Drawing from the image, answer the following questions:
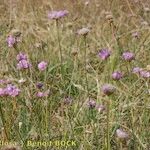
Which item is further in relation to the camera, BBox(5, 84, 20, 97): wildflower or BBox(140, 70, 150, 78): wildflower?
BBox(140, 70, 150, 78): wildflower

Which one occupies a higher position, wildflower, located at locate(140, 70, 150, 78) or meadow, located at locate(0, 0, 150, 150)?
wildflower, located at locate(140, 70, 150, 78)

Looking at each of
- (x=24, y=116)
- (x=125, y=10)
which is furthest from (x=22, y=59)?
(x=125, y=10)

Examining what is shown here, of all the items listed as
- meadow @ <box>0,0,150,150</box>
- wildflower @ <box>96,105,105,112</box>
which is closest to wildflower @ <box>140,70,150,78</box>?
Answer: meadow @ <box>0,0,150,150</box>

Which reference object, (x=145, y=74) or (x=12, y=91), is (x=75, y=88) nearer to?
(x=145, y=74)

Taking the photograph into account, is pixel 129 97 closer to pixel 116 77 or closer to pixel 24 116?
pixel 116 77

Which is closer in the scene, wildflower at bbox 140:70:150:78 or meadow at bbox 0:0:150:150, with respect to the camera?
meadow at bbox 0:0:150:150

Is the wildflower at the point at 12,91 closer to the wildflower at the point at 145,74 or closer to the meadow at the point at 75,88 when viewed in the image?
the meadow at the point at 75,88

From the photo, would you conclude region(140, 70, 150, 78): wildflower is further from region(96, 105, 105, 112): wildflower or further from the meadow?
region(96, 105, 105, 112): wildflower

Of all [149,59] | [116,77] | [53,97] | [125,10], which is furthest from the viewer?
[125,10]
